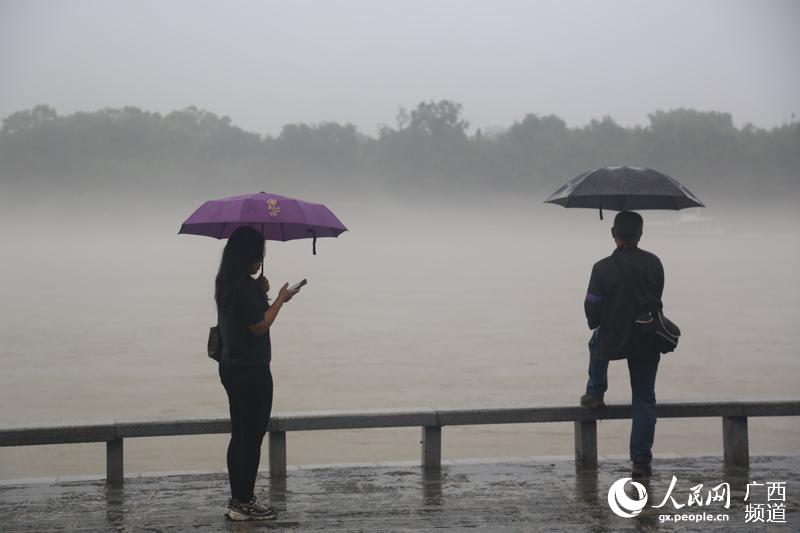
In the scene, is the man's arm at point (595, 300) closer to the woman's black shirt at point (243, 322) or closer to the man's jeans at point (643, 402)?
the man's jeans at point (643, 402)

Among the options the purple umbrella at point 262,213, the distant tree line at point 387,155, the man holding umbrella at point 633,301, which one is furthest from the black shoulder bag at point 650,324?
the distant tree line at point 387,155

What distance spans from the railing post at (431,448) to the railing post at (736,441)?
5.05 ft

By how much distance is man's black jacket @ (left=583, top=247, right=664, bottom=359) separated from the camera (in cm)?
491

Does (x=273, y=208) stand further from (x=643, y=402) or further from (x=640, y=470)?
(x=640, y=470)

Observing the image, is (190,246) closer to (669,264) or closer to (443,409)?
(669,264)

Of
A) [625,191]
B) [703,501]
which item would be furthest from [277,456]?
[625,191]

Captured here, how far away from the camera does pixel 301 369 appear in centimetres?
2375

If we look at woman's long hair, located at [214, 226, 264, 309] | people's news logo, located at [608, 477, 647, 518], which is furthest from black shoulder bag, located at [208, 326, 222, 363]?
people's news logo, located at [608, 477, 647, 518]

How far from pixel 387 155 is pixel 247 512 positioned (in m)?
81.6

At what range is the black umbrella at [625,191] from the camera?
16.9 feet

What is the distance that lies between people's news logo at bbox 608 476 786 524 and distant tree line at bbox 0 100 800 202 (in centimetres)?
7896

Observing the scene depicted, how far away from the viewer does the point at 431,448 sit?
5.36 meters

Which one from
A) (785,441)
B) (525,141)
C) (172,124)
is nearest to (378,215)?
(525,141)

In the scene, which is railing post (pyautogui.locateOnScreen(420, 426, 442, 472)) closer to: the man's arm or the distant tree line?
the man's arm
